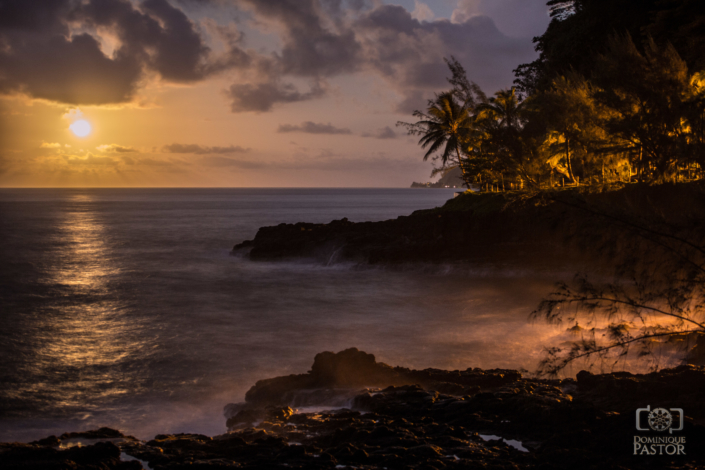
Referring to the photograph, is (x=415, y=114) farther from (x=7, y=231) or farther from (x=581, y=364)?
(x=7, y=231)

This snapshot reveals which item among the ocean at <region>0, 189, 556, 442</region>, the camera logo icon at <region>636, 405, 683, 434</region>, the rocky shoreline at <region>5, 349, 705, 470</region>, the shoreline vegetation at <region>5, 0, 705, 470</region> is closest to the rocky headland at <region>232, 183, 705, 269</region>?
the ocean at <region>0, 189, 556, 442</region>

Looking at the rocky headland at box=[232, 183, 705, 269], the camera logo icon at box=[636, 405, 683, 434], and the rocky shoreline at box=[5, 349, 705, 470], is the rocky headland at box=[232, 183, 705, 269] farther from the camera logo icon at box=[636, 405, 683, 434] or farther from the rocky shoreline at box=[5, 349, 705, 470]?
the camera logo icon at box=[636, 405, 683, 434]

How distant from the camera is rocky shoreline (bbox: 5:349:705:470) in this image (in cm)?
498

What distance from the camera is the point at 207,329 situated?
14961 millimetres

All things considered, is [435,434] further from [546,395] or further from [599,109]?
[599,109]

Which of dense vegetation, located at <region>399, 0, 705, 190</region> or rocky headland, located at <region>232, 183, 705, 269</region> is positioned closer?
dense vegetation, located at <region>399, 0, 705, 190</region>

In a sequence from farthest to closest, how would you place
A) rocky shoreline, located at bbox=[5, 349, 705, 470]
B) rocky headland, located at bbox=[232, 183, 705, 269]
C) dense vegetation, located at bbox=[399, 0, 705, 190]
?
rocky headland, located at bbox=[232, 183, 705, 269] < dense vegetation, located at bbox=[399, 0, 705, 190] < rocky shoreline, located at bbox=[5, 349, 705, 470]

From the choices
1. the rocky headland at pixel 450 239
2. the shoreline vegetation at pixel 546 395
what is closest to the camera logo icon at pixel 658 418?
the shoreline vegetation at pixel 546 395

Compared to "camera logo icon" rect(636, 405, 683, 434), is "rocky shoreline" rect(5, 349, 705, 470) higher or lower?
lower

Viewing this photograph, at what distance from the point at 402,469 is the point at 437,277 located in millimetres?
17912

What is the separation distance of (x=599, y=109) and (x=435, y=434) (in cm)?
1318

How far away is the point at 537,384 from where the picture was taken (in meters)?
7.39

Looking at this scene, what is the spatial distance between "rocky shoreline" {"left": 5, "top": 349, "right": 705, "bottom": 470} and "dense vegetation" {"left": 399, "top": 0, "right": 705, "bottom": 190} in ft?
9.87

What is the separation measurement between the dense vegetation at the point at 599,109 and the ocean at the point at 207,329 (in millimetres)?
4475
